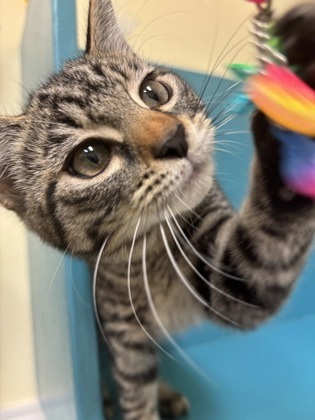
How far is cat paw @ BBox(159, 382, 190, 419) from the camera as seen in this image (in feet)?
3.20

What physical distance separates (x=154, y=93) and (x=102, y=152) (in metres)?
0.14

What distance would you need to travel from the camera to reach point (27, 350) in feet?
3.92

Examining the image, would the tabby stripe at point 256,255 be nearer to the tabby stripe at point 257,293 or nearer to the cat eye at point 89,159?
the tabby stripe at point 257,293

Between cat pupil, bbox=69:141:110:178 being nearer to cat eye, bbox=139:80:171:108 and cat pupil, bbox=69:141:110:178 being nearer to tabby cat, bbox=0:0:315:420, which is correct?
tabby cat, bbox=0:0:315:420

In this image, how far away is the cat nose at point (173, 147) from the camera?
1.97 feet

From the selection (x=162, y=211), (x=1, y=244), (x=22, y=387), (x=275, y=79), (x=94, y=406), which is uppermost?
(x=275, y=79)

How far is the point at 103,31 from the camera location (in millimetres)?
845

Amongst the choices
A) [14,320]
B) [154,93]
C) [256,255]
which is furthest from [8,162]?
[14,320]

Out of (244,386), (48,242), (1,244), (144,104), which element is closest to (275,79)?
(144,104)

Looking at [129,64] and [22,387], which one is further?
[22,387]

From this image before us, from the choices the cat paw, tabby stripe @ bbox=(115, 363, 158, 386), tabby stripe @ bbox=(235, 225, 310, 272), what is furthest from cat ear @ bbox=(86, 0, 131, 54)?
the cat paw

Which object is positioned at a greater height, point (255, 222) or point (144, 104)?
point (144, 104)

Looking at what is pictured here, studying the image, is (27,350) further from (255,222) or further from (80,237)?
(255,222)

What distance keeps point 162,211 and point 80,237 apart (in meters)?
0.14
